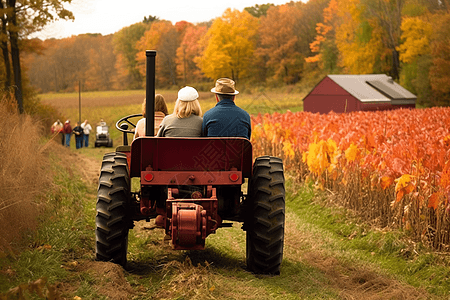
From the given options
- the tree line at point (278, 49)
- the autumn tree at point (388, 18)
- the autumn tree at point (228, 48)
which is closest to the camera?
the tree line at point (278, 49)

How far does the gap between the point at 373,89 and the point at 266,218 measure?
42.0 m

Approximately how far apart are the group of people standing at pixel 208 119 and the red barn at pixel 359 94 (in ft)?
126

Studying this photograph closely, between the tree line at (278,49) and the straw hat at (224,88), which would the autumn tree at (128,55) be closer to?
the tree line at (278,49)

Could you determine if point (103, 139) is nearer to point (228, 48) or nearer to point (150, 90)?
point (150, 90)

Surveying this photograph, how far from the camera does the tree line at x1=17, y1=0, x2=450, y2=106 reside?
51750 mm

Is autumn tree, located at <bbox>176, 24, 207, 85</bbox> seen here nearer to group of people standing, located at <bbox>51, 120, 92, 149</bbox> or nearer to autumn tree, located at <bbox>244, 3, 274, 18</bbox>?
autumn tree, located at <bbox>244, 3, 274, 18</bbox>

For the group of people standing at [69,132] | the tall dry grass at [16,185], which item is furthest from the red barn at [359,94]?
the tall dry grass at [16,185]

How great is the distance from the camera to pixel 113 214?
5906mm

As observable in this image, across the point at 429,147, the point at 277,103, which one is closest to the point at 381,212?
the point at 429,147

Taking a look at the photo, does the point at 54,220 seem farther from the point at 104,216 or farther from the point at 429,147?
the point at 429,147

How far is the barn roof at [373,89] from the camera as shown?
44181 mm

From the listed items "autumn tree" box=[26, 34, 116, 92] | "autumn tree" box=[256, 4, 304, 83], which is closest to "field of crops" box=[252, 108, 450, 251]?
"autumn tree" box=[256, 4, 304, 83]

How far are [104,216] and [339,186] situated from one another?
5.68 metres

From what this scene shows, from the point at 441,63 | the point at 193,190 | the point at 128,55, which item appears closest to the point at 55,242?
the point at 193,190
